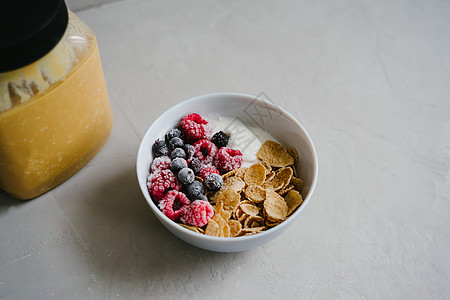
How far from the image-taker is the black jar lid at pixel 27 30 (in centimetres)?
68

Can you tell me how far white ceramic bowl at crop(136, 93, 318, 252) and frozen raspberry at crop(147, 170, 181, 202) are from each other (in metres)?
0.02

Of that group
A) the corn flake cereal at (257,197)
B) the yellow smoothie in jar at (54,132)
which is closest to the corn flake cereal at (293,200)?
the corn flake cereal at (257,197)

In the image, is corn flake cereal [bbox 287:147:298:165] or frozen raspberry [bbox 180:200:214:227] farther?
corn flake cereal [bbox 287:147:298:165]

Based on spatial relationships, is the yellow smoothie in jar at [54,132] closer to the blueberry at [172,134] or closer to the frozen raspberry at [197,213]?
the blueberry at [172,134]

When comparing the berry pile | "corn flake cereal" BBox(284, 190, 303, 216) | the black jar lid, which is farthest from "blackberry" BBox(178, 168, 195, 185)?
the black jar lid

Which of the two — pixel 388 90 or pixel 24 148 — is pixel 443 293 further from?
pixel 24 148

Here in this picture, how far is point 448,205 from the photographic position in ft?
3.23

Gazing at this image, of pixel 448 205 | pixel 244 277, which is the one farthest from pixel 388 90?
pixel 244 277

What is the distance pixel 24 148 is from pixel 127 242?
29cm

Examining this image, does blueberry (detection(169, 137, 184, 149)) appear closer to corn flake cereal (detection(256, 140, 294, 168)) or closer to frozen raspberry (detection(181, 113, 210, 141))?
frozen raspberry (detection(181, 113, 210, 141))

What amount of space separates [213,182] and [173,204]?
93mm

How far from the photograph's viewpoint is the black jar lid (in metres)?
0.68

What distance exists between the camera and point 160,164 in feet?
2.89

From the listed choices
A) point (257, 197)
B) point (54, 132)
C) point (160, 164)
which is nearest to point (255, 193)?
point (257, 197)
